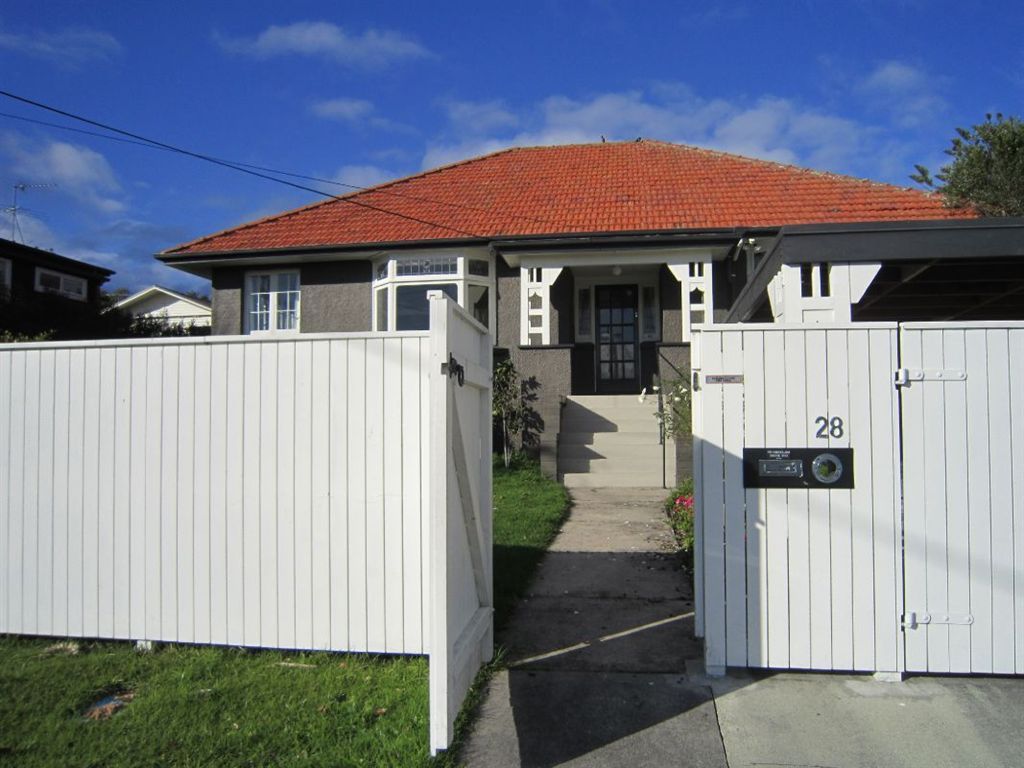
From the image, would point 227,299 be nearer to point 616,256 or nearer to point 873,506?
point 616,256

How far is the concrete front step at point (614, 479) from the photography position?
1096 centimetres

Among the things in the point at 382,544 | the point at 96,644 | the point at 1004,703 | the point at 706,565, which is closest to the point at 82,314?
the point at 96,644

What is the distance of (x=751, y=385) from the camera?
13.7 ft

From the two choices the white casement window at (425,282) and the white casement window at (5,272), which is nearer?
the white casement window at (425,282)

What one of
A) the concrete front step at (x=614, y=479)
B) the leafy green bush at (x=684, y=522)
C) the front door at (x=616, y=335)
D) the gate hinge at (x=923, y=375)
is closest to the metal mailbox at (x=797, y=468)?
the gate hinge at (x=923, y=375)

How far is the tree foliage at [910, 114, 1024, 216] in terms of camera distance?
1248 cm

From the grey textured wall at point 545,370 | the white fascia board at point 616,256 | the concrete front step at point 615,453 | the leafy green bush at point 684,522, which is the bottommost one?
the leafy green bush at point 684,522

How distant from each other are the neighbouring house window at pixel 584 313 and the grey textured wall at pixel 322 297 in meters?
4.21

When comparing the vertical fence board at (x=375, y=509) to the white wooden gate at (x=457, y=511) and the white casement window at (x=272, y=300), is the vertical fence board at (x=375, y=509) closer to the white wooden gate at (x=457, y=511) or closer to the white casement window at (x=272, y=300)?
the white wooden gate at (x=457, y=511)

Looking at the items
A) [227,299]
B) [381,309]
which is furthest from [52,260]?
[381,309]

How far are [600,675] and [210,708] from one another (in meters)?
2.08

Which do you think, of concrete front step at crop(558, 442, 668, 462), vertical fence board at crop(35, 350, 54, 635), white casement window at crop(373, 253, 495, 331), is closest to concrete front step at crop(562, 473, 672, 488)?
concrete front step at crop(558, 442, 668, 462)

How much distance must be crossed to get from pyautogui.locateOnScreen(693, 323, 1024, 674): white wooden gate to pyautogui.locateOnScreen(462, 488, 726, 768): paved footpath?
1.64ft

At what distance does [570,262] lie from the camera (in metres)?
13.1
